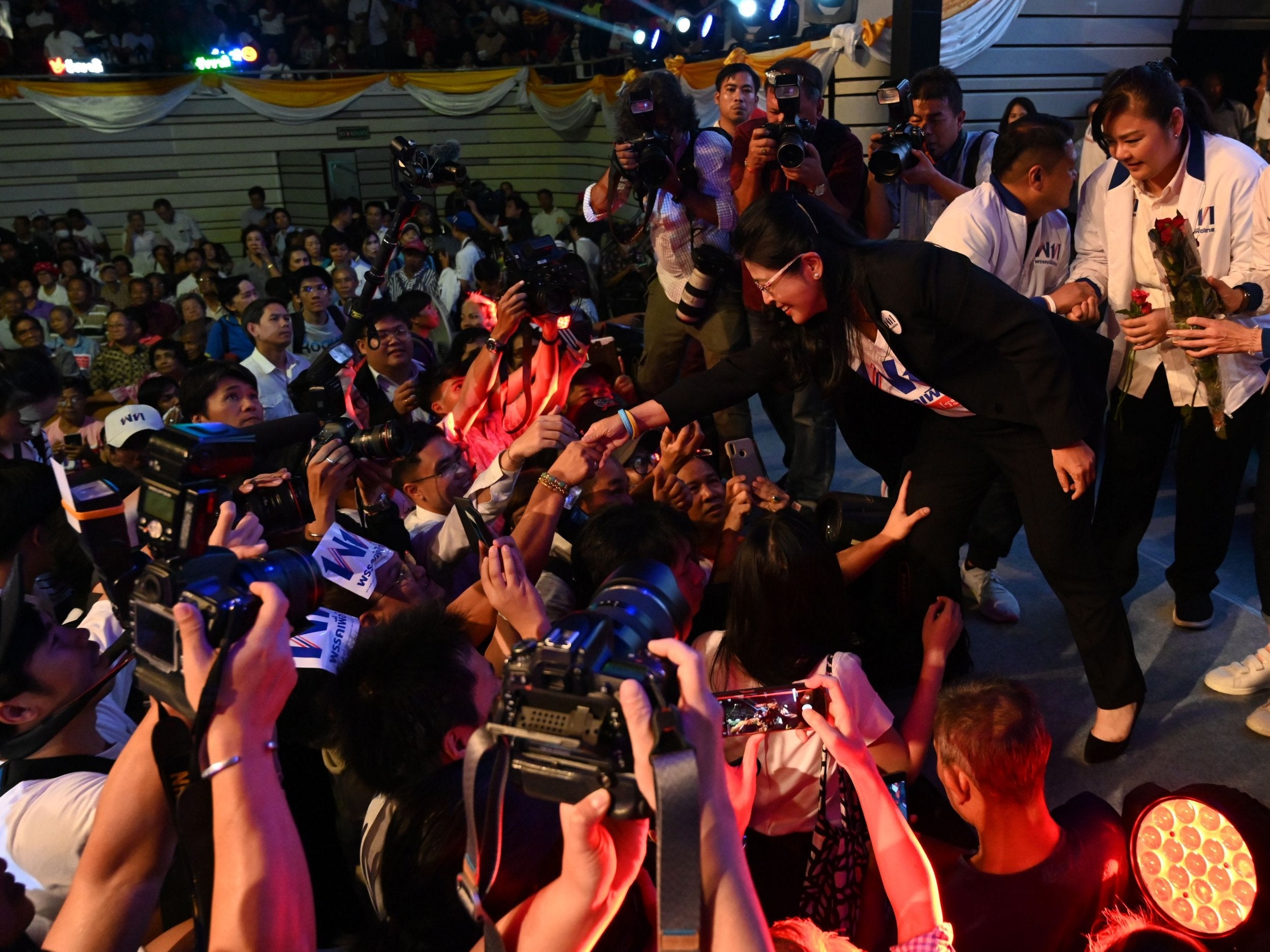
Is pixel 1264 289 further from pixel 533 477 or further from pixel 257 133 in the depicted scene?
pixel 257 133

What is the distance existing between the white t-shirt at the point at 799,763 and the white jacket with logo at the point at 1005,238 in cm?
146

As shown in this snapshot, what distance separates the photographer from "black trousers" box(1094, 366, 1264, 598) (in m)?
2.78

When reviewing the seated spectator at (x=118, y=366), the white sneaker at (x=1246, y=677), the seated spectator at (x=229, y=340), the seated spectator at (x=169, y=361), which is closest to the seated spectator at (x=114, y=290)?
the seated spectator at (x=118, y=366)

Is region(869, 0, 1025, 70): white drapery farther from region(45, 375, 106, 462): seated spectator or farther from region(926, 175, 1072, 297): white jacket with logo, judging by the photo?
region(45, 375, 106, 462): seated spectator

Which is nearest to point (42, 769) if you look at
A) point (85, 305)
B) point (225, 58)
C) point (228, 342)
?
point (228, 342)

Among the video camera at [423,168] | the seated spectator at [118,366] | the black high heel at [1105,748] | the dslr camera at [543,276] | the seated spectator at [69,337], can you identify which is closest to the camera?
the black high heel at [1105,748]

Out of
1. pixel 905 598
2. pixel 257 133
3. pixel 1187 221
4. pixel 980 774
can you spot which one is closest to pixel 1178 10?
pixel 1187 221

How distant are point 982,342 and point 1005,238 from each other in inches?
27.6

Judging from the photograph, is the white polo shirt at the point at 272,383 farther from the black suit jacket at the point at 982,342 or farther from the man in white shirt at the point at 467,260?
the black suit jacket at the point at 982,342

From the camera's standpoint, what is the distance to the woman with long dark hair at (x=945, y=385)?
2205mm

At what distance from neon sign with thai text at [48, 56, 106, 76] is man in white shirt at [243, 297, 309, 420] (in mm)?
11530

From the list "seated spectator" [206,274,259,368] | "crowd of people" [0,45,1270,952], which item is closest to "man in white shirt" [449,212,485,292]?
"seated spectator" [206,274,259,368]

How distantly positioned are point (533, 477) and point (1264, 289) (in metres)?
2.04

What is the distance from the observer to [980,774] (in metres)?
1.60
